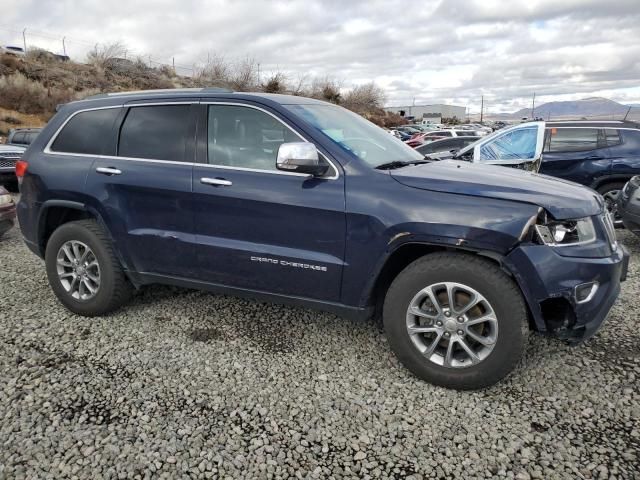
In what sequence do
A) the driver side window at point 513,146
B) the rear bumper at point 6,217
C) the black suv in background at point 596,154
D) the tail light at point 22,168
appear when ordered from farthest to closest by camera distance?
the driver side window at point 513,146
the black suv in background at point 596,154
the rear bumper at point 6,217
the tail light at point 22,168

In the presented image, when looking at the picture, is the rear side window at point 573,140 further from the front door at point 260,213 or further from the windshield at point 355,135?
the front door at point 260,213

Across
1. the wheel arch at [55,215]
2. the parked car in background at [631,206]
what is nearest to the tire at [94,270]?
the wheel arch at [55,215]

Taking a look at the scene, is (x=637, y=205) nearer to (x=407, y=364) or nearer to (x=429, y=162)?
(x=429, y=162)

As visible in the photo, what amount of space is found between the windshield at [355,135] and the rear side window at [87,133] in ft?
5.06

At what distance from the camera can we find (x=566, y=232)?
2.73 metres

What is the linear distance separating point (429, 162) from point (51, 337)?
3.14 meters

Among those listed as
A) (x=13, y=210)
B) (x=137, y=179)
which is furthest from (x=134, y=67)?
(x=137, y=179)

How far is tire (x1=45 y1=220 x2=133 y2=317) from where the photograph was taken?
149 inches

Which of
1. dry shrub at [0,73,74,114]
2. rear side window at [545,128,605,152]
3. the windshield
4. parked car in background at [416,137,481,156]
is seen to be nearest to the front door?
the windshield

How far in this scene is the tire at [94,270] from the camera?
379 cm

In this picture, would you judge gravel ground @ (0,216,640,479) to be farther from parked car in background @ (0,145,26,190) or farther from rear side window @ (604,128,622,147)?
parked car in background @ (0,145,26,190)

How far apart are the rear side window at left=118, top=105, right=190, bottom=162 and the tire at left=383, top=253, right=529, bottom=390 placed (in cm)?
188

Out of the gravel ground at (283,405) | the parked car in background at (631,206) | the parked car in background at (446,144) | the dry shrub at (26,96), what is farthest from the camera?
the dry shrub at (26,96)

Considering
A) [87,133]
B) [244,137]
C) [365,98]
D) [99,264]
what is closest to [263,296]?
[244,137]
